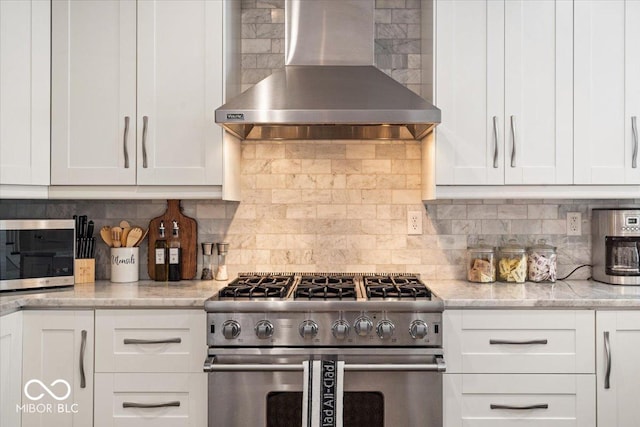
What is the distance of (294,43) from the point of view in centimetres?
253

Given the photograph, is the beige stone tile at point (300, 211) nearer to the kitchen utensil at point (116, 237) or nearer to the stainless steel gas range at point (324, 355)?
the stainless steel gas range at point (324, 355)

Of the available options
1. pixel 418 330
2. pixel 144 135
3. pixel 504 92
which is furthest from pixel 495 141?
pixel 144 135

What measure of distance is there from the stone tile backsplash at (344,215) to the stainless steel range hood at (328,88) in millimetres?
216

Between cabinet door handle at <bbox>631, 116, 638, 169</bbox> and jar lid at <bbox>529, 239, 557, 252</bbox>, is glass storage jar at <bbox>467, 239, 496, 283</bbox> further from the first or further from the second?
cabinet door handle at <bbox>631, 116, 638, 169</bbox>

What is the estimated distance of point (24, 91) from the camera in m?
2.41

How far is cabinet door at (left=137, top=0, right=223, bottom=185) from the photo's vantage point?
8.20 feet

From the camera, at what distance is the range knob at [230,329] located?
2.15 m

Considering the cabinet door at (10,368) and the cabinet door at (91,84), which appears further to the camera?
the cabinet door at (91,84)

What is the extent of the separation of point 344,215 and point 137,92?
1210mm

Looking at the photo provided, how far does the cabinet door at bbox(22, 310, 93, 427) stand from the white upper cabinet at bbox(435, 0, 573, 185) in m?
1.75

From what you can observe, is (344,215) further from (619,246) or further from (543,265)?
(619,246)

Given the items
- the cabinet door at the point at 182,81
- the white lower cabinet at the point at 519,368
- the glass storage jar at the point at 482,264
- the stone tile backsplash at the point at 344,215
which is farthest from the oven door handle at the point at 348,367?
the cabinet door at the point at 182,81

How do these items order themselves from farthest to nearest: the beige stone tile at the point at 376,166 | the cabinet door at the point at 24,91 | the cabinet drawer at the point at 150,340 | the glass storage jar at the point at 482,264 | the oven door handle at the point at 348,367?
the beige stone tile at the point at 376,166, the glass storage jar at the point at 482,264, the cabinet door at the point at 24,91, the cabinet drawer at the point at 150,340, the oven door handle at the point at 348,367

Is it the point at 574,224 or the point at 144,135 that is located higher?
the point at 144,135
